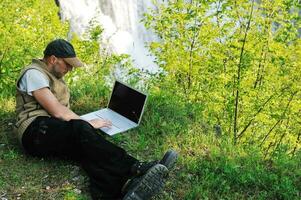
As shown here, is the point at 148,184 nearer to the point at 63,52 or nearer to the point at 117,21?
the point at 63,52

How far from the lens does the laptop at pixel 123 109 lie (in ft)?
17.3

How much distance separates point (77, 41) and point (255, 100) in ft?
14.1

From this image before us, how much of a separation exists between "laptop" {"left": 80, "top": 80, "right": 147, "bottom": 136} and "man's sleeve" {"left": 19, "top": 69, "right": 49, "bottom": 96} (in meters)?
0.80

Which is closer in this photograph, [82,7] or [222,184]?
[222,184]

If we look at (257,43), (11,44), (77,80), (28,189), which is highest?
(257,43)

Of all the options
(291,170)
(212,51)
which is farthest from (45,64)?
(212,51)

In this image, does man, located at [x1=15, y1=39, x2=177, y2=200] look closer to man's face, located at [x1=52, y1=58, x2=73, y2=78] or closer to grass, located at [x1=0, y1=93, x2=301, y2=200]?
man's face, located at [x1=52, y1=58, x2=73, y2=78]

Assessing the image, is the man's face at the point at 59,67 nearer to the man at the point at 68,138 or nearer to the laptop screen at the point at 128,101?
the man at the point at 68,138

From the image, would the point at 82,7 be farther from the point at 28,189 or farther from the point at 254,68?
the point at 28,189

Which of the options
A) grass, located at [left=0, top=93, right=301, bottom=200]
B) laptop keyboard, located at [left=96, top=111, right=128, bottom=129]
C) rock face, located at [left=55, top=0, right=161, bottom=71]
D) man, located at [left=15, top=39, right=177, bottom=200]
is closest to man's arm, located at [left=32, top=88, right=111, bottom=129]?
man, located at [left=15, top=39, right=177, bottom=200]

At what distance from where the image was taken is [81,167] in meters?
4.68

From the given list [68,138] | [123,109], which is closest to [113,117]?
[123,109]

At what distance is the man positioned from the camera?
4082 mm

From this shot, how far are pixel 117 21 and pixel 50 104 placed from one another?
16.2 meters
